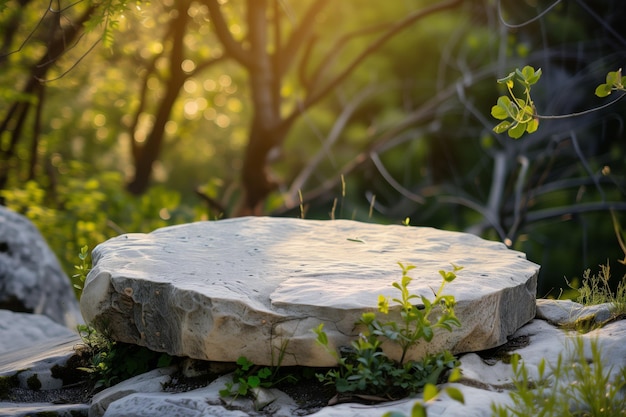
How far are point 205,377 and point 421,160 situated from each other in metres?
8.38

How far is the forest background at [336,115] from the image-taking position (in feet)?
22.6

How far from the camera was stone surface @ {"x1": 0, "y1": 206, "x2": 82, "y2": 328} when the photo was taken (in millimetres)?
4625

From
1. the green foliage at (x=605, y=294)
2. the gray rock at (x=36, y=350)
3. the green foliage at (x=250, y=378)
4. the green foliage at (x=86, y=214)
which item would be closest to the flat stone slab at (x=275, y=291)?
the green foliage at (x=250, y=378)

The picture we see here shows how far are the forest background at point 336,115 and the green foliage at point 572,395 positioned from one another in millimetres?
1996

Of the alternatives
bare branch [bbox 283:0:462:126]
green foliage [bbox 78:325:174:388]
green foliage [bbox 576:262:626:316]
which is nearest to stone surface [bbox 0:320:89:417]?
green foliage [bbox 78:325:174:388]

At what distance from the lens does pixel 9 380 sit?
315 cm

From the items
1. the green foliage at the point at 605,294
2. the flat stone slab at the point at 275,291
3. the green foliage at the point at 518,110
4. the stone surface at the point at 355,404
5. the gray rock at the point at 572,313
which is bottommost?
the stone surface at the point at 355,404

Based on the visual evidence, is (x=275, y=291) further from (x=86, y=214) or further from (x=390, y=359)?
(x=86, y=214)

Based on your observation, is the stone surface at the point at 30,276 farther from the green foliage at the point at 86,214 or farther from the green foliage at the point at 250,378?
the green foliage at the point at 250,378

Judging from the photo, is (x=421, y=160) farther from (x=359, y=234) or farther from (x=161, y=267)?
(x=161, y=267)

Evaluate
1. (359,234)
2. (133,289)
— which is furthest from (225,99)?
(133,289)

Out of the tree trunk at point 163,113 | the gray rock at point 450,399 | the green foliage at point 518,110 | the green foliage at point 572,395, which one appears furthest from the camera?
the tree trunk at point 163,113

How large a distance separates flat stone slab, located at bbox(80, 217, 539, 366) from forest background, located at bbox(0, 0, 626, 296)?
91 centimetres

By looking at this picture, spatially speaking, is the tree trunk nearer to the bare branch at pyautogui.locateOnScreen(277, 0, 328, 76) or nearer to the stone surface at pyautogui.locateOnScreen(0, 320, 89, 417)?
the bare branch at pyautogui.locateOnScreen(277, 0, 328, 76)
